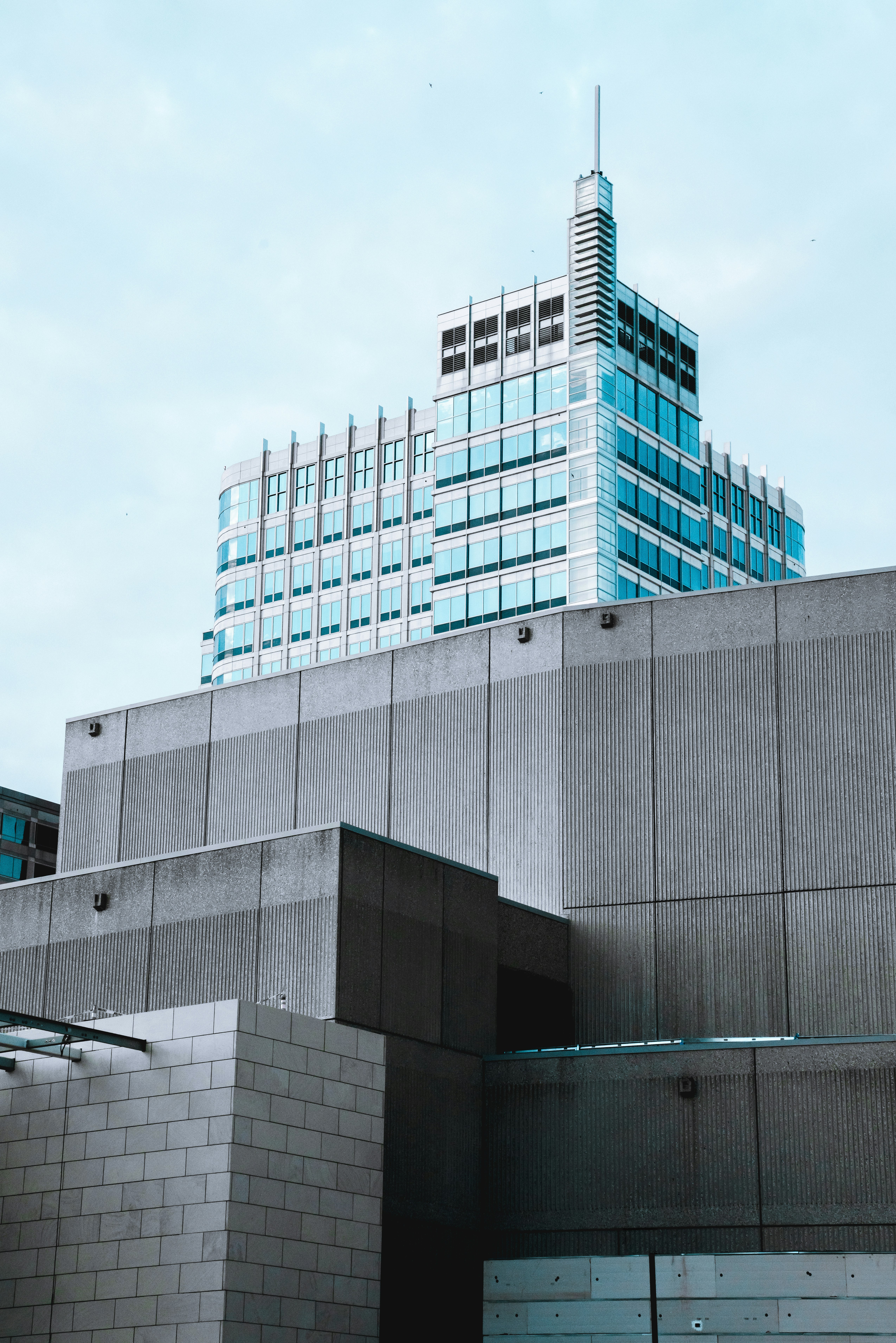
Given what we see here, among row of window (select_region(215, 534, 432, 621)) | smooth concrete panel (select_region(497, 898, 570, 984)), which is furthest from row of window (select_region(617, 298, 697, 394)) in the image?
smooth concrete panel (select_region(497, 898, 570, 984))

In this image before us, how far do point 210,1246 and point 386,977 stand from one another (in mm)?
8989

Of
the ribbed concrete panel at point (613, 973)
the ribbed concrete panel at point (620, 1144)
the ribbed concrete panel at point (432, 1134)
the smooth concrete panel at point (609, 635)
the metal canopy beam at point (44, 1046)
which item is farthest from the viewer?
the smooth concrete panel at point (609, 635)

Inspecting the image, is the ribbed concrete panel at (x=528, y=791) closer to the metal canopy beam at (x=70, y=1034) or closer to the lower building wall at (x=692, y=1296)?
the lower building wall at (x=692, y=1296)

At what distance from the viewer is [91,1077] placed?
98.3 feet

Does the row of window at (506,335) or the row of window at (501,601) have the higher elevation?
the row of window at (506,335)

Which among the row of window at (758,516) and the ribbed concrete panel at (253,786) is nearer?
the ribbed concrete panel at (253,786)

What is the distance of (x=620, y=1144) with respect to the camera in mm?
36469

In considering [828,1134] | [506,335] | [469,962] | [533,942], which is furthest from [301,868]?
[506,335]

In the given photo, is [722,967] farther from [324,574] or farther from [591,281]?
[324,574]

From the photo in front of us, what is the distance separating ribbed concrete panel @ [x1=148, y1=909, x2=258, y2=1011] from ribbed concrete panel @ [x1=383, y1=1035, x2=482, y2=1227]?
11.6 feet

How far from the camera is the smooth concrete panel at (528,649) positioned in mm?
44531

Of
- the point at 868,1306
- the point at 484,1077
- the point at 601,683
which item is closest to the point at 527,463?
the point at 601,683

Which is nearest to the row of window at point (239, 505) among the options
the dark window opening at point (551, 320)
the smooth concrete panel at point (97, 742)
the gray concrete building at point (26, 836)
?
the dark window opening at point (551, 320)

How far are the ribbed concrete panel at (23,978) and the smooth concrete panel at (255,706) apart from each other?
31.6 ft
